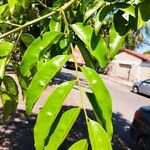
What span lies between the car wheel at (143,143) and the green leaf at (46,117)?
777 cm

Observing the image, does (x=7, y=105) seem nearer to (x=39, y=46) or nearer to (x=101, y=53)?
(x=39, y=46)

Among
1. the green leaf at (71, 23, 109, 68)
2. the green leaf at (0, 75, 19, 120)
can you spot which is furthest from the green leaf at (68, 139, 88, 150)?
the green leaf at (0, 75, 19, 120)

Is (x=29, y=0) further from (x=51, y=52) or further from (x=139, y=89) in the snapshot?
(x=139, y=89)

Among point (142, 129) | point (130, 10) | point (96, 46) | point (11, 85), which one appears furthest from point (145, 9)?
point (142, 129)

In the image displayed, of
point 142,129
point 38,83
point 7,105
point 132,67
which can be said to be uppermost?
point 38,83

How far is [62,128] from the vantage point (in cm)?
111

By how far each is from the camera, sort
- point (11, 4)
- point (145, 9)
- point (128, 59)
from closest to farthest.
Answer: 1. point (145, 9)
2. point (11, 4)
3. point (128, 59)

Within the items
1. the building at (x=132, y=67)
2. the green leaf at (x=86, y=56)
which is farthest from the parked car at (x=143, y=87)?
the green leaf at (x=86, y=56)

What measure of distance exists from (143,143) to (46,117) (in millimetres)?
8155

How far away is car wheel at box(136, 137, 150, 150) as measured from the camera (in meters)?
8.68

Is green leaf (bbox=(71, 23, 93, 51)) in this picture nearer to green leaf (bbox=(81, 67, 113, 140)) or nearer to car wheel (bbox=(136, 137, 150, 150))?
green leaf (bbox=(81, 67, 113, 140))

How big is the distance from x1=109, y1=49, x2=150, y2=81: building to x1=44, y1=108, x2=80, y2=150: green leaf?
1408 inches

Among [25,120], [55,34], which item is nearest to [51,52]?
[55,34]

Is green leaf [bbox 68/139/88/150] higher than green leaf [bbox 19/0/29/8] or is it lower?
lower
